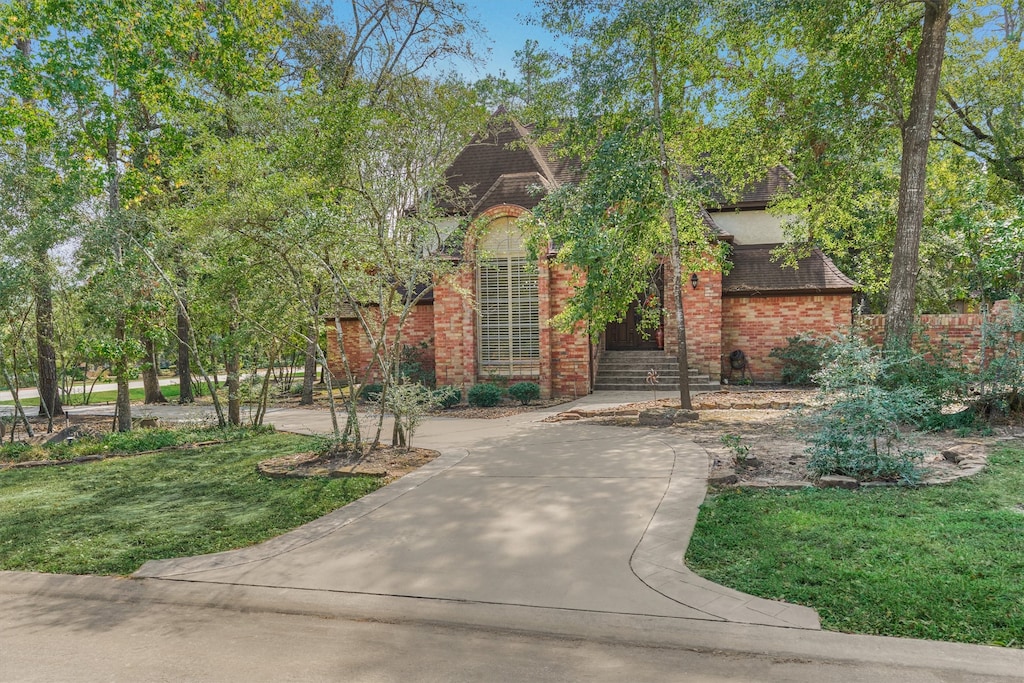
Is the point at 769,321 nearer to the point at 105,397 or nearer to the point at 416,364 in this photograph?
the point at 416,364

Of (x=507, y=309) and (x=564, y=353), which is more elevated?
(x=507, y=309)

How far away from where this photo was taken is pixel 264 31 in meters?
15.0

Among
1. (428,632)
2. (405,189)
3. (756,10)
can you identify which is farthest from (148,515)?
(756,10)

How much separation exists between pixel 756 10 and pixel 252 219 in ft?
28.2

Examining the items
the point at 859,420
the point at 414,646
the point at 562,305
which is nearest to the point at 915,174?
the point at 859,420

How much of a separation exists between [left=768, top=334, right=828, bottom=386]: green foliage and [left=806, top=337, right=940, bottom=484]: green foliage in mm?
9503

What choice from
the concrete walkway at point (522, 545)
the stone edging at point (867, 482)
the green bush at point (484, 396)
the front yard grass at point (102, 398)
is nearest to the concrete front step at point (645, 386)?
the green bush at point (484, 396)

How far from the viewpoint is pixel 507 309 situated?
1517 centimetres

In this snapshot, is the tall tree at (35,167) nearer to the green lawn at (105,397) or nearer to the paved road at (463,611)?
the paved road at (463,611)

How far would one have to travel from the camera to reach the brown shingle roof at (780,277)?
1585cm

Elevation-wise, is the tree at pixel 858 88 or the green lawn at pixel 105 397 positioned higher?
the tree at pixel 858 88

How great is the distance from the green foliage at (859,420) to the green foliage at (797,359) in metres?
9.50

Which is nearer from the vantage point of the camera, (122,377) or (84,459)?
(84,459)

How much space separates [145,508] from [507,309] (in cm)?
980
